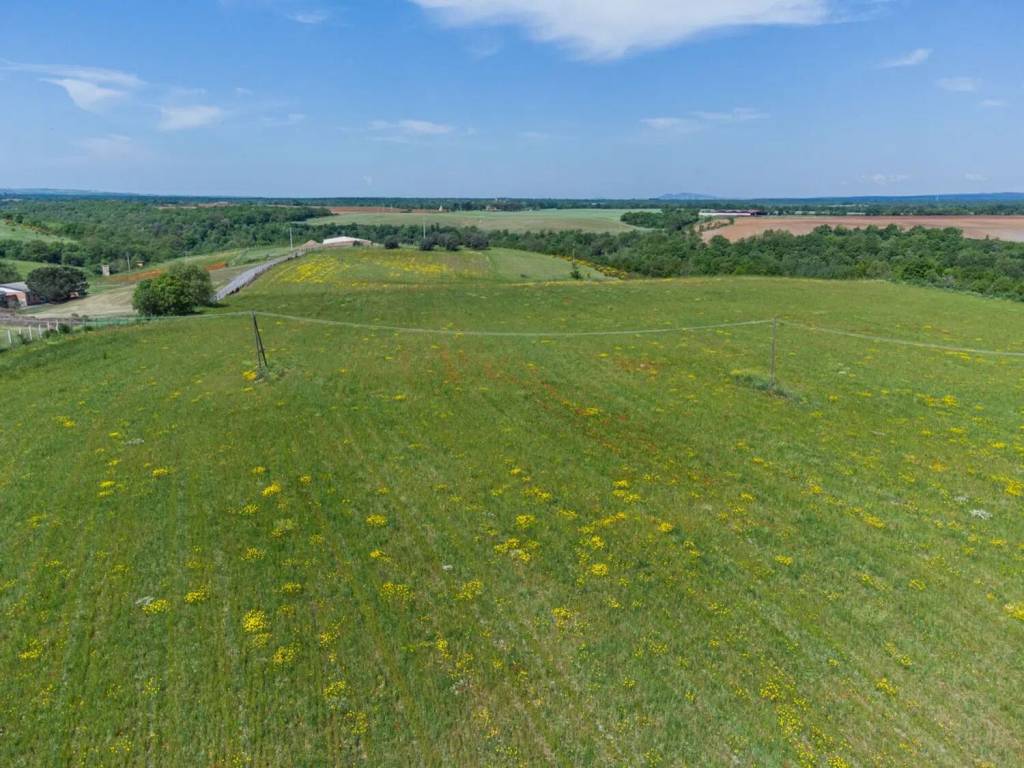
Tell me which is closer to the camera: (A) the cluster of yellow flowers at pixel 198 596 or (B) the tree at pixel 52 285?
(A) the cluster of yellow flowers at pixel 198 596

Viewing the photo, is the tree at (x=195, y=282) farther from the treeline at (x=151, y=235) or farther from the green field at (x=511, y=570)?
the treeline at (x=151, y=235)

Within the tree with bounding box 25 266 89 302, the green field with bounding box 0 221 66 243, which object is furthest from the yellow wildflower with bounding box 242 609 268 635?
the green field with bounding box 0 221 66 243

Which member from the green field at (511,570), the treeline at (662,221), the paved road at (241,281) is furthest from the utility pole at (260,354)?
the treeline at (662,221)

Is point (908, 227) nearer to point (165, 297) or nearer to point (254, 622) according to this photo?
point (165, 297)

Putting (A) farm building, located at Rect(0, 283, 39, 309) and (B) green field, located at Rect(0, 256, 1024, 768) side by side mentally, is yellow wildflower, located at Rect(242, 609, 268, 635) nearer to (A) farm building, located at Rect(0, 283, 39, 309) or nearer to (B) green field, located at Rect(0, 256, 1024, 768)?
(B) green field, located at Rect(0, 256, 1024, 768)

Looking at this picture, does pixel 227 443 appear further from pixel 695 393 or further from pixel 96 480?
pixel 695 393
